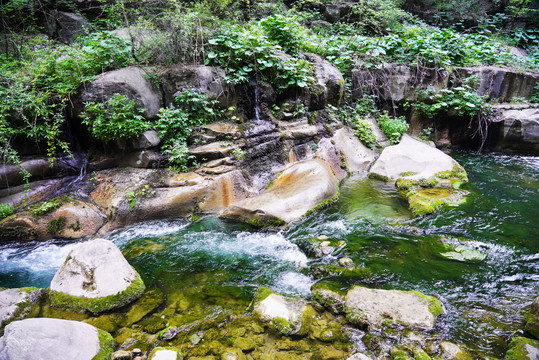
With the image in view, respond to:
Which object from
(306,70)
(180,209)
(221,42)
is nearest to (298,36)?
(306,70)

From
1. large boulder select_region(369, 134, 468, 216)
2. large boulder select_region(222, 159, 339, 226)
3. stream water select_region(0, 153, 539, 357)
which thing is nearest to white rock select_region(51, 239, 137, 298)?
stream water select_region(0, 153, 539, 357)

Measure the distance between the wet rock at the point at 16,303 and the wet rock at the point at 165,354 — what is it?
1.80m

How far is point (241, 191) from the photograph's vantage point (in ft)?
20.0

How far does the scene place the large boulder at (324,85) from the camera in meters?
7.93

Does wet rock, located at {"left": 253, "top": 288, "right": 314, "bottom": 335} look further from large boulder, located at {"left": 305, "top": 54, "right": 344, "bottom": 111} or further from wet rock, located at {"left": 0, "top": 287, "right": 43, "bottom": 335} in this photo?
large boulder, located at {"left": 305, "top": 54, "right": 344, "bottom": 111}

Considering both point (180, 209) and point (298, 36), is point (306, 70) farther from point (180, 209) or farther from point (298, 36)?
point (180, 209)

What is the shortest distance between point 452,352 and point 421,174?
16.8ft

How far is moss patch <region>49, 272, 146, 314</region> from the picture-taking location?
3.30 metres

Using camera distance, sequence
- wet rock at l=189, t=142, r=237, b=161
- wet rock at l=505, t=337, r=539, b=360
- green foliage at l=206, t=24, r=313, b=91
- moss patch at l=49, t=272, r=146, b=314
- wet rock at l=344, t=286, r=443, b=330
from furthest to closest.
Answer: green foliage at l=206, t=24, r=313, b=91 → wet rock at l=189, t=142, r=237, b=161 → moss patch at l=49, t=272, r=146, b=314 → wet rock at l=344, t=286, r=443, b=330 → wet rock at l=505, t=337, r=539, b=360

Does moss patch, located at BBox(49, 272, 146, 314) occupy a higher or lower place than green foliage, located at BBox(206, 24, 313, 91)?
lower

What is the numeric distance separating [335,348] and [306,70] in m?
6.56

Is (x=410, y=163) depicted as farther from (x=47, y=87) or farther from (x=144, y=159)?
(x=47, y=87)

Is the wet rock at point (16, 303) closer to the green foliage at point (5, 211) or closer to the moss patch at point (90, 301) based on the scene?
the moss patch at point (90, 301)

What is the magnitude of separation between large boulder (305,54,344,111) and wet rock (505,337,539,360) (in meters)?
6.60
